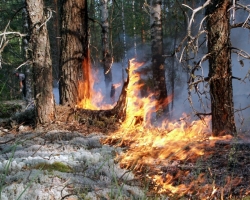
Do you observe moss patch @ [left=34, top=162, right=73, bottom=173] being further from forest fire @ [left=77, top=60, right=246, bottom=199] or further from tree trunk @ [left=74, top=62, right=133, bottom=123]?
tree trunk @ [left=74, top=62, right=133, bottom=123]

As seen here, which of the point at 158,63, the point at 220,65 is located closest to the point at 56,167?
the point at 220,65

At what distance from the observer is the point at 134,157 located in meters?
4.95

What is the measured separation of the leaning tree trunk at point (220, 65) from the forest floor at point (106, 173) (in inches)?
20.6

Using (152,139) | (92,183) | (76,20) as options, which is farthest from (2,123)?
(92,183)

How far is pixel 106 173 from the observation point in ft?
13.8

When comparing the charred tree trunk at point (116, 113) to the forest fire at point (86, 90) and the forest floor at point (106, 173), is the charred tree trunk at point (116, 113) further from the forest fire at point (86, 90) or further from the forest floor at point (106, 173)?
the forest floor at point (106, 173)

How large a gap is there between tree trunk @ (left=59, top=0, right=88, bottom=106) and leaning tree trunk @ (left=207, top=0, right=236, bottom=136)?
3.50 m

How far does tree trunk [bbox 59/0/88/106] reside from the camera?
8062 mm

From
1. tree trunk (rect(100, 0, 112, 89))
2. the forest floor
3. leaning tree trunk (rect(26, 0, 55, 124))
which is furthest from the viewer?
tree trunk (rect(100, 0, 112, 89))

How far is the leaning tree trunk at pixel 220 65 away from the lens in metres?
5.89

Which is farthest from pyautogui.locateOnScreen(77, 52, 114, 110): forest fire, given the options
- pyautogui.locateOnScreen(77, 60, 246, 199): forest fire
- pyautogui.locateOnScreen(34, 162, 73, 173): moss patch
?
pyautogui.locateOnScreen(34, 162, 73, 173): moss patch

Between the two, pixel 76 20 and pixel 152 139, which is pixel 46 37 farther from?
pixel 152 139

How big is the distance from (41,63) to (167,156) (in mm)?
3536

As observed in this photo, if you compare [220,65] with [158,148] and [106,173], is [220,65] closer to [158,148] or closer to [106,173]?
[158,148]
